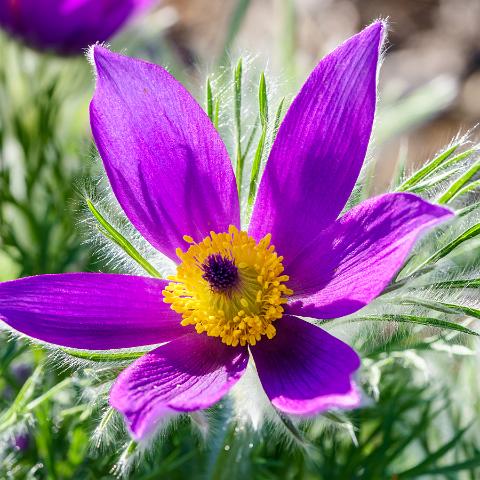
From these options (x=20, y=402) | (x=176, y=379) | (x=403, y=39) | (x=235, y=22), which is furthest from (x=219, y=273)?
(x=403, y=39)

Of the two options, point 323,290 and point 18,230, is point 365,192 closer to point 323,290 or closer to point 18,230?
point 323,290

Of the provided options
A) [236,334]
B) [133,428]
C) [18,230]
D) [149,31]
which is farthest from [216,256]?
[149,31]

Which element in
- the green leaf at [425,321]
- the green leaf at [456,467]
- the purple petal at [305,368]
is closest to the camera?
the purple petal at [305,368]

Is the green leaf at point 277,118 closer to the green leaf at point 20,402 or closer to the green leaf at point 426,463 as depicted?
the green leaf at point 20,402

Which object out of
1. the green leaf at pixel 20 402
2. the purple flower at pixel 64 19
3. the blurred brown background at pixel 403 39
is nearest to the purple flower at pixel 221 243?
the green leaf at pixel 20 402

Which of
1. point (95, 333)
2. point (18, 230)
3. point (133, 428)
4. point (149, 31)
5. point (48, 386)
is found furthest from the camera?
point (149, 31)

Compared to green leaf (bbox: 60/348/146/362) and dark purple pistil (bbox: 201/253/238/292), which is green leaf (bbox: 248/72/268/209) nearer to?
dark purple pistil (bbox: 201/253/238/292)
